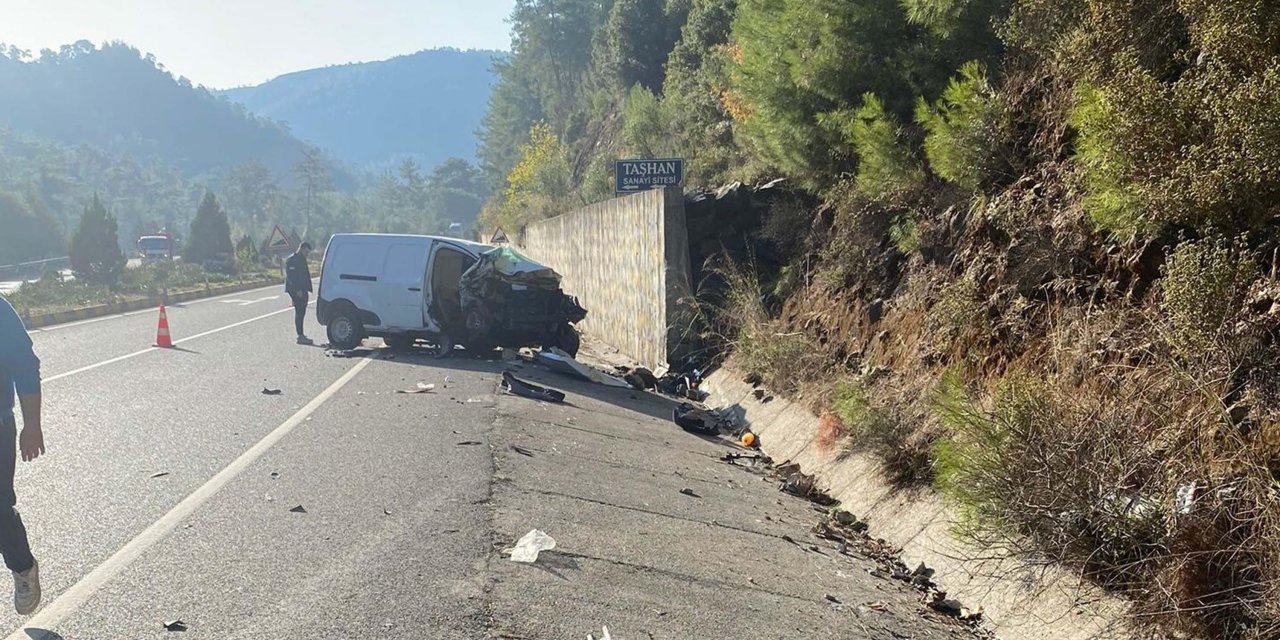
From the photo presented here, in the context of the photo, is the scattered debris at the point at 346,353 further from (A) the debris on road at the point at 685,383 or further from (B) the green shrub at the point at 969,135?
(B) the green shrub at the point at 969,135

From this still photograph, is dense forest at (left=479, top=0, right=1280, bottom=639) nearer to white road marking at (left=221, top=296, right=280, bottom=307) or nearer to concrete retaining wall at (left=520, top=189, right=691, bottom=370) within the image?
concrete retaining wall at (left=520, top=189, right=691, bottom=370)

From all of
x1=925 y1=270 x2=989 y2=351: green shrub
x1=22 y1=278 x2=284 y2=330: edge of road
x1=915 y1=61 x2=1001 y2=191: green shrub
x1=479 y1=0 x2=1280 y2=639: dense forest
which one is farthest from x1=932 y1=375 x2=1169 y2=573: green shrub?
x1=22 y1=278 x2=284 y2=330: edge of road

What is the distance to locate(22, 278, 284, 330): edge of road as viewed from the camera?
2450 cm

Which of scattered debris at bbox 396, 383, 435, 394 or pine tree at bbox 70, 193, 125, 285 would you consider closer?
scattered debris at bbox 396, 383, 435, 394

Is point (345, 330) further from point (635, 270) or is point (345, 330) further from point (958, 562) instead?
point (958, 562)

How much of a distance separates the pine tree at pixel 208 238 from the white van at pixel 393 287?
4745 cm

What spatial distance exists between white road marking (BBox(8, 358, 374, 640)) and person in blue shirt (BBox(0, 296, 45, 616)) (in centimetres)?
13

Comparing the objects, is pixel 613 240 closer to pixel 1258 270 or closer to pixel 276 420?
pixel 276 420

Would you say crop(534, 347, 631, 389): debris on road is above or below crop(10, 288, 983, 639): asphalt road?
below

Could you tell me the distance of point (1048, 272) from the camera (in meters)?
7.12

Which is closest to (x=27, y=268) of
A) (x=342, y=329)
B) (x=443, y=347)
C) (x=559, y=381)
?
(x=342, y=329)

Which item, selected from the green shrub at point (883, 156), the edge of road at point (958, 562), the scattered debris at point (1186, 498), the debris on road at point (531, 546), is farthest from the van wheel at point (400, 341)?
the scattered debris at point (1186, 498)

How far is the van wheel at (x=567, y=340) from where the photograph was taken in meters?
16.3

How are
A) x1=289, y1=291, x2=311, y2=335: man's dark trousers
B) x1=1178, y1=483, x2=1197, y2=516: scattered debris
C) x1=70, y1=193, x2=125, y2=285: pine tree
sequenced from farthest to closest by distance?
x1=70, y1=193, x2=125, y2=285: pine tree → x1=289, y1=291, x2=311, y2=335: man's dark trousers → x1=1178, y1=483, x2=1197, y2=516: scattered debris
